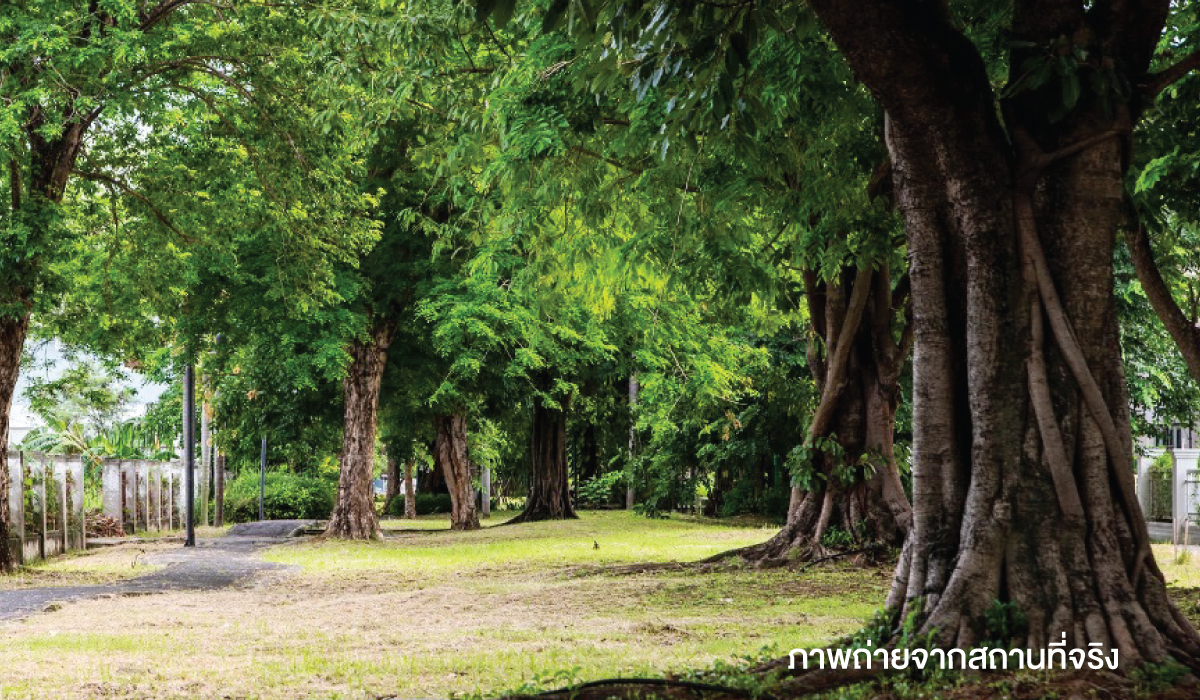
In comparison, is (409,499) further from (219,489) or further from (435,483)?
(219,489)

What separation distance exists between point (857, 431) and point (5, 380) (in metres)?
13.0

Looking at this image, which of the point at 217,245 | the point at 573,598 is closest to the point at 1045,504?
the point at 573,598

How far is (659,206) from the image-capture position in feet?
50.0

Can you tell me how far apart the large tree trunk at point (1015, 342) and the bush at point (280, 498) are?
4388 centimetres

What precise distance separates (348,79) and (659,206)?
4576 millimetres

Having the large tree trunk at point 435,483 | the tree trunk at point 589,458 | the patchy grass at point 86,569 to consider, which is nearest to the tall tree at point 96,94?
the patchy grass at point 86,569

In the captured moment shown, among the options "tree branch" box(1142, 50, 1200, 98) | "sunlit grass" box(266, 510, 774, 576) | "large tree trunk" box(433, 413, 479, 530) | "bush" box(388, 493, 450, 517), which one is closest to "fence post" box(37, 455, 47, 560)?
"sunlit grass" box(266, 510, 774, 576)

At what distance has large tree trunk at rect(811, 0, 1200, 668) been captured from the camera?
711cm

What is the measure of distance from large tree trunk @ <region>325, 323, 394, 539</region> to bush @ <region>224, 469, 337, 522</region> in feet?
61.1

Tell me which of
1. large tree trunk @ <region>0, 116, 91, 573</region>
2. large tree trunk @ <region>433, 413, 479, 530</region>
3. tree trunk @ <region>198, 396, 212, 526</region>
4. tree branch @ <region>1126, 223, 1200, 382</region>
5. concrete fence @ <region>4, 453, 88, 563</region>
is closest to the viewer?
tree branch @ <region>1126, 223, 1200, 382</region>

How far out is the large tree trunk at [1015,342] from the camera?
23.3 feet

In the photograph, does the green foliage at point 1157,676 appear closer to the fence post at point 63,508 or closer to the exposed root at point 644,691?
the exposed root at point 644,691

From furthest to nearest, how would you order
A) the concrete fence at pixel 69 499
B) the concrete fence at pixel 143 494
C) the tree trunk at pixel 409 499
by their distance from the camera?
the tree trunk at pixel 409 499 < the concrete fence at pixel 143 494 < the concrete fence at pixel 69 499

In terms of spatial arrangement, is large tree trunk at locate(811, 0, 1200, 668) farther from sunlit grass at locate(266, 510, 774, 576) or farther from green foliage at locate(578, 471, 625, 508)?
green foliage at locate(578, 471, 625, 508)
